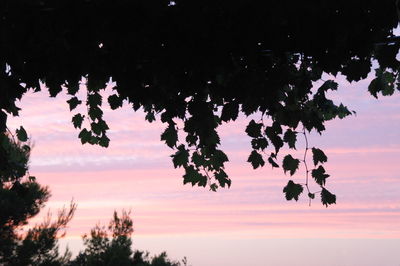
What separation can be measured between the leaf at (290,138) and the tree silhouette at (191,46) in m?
0.97

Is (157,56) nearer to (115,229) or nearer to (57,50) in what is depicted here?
(57,50)

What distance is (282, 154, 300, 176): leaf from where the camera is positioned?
18.9 ft

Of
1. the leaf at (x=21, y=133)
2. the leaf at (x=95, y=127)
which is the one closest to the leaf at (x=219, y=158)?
the leaf at (x=95, y=127)

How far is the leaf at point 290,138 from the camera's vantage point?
5961 millimetres

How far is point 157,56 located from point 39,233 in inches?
866

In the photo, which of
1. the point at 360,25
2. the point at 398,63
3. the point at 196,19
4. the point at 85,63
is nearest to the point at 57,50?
the point at 85,63

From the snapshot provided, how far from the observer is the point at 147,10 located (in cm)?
415

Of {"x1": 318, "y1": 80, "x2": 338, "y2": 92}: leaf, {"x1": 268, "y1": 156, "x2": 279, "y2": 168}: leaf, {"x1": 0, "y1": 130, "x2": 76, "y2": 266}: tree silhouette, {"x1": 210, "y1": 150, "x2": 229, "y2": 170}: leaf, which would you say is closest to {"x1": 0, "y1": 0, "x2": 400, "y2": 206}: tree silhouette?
{"x1": 318, "y1": 80, "x2": 338, "y2": 92}: leaf

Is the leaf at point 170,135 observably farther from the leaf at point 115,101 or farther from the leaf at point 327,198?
the leaf at point 327,198

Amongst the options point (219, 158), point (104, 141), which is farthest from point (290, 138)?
point (104, 141)

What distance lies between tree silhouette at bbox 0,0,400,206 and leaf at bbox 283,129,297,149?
3.17 feet

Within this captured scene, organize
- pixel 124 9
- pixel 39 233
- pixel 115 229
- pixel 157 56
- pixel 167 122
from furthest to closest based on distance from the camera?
pixel 115 229 < pixel 39 233 < pixel 167 122 < pixel 157 56 < pixel 124 9

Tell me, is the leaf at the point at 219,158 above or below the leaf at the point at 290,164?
above

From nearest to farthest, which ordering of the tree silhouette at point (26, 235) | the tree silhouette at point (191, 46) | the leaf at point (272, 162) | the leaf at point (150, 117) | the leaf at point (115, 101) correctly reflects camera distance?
the tree silhouette at point (191, 46)
the leaf at point (115, 101)
the leaf at point (272, 162)
the leaf at point (150, 117)
the tree silhouette at point (26, 235)
